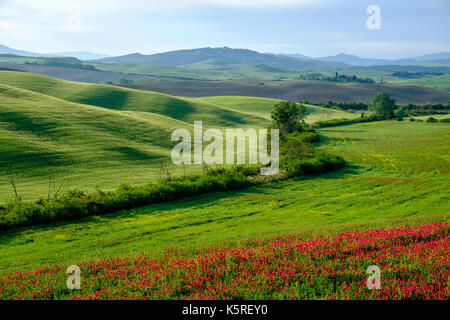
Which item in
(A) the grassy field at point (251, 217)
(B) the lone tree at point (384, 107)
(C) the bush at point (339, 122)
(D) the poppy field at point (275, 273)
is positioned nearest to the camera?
(D) the poppy field at point (275, 273)

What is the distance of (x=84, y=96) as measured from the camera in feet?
382

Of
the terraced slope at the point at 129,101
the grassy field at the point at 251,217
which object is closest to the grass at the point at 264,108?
the terraced slope at the point at 129,101

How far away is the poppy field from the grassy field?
10.2ft

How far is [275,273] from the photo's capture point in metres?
11.8

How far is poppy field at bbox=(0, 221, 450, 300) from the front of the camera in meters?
10.6

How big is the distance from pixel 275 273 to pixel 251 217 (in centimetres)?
1573

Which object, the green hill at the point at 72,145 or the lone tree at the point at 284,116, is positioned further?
the lone tree at the point at 284,116

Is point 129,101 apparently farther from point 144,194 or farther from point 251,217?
point 251,217

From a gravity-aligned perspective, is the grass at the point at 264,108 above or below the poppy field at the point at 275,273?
above

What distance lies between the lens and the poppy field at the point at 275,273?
34.7ft

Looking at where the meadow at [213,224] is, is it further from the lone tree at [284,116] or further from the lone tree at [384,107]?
the lone tree at [384,107]

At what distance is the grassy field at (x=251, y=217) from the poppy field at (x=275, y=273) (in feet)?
10.2

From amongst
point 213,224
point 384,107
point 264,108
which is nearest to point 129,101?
point 264,108
